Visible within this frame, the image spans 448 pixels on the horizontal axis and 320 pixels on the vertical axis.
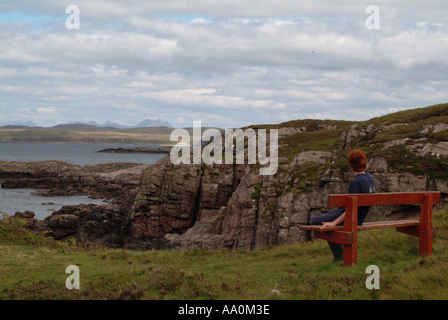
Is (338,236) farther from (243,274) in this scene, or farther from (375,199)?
(243,274)

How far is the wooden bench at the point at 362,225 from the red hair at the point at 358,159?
756 mm

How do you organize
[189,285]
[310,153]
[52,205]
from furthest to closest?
[52,205]
[310,153]
[189,285]

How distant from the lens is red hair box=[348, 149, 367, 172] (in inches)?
342

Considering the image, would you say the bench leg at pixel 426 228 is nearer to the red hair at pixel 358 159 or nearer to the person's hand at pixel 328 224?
the red hair at pixel 358 159

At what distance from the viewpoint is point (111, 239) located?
116 feet

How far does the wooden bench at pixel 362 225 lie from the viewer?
8320 millimetres

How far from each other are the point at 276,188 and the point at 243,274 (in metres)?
15.7

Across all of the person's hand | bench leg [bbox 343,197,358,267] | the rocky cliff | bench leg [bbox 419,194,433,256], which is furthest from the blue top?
the rocky cliff

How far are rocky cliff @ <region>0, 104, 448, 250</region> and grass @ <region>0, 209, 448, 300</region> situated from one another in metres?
5.76

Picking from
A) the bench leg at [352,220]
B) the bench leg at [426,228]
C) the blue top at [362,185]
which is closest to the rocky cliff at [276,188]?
the bench leg at [426,228]

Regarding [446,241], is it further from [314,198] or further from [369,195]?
[314,198]
